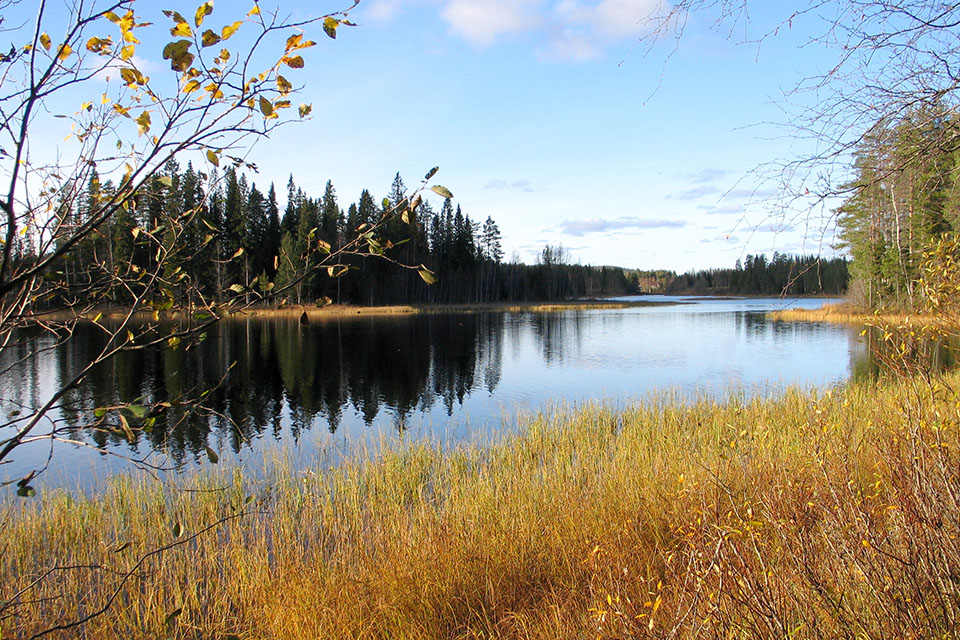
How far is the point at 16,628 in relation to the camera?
4.14 meters

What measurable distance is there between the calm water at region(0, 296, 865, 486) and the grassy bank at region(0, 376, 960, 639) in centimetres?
125

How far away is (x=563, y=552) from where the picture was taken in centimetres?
480

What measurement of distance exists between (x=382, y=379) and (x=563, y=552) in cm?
1560

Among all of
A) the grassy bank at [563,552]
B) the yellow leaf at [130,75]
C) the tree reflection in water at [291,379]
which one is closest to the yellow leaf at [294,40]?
the yellow leaf at [130,75]

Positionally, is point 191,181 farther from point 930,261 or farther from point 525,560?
point 930,261

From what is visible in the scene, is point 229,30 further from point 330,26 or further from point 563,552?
point 563,552

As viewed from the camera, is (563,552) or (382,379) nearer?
(563,552)

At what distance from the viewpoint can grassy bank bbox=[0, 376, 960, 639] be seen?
2416mm

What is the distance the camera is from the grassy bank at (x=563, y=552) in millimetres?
2416

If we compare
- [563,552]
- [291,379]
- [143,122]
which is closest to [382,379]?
[291,379]

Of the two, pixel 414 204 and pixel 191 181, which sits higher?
pixel 191 181

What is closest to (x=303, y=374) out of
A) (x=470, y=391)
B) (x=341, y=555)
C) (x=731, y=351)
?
(x=470, y=391)

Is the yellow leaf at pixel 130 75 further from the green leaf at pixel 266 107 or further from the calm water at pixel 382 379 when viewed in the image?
Result: the calm water at pixel 382 379

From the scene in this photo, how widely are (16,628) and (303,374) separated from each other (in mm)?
16944
